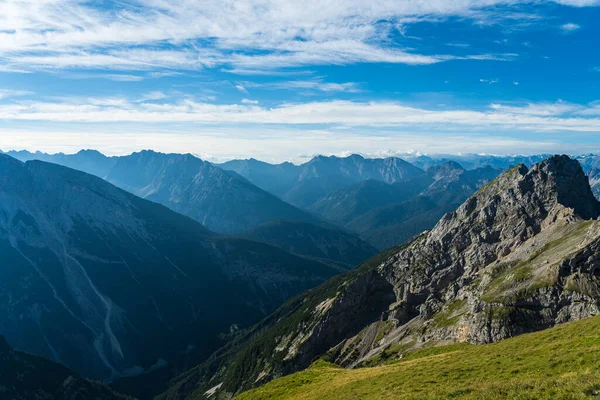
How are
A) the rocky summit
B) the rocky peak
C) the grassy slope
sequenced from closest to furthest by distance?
the grassy slope < the rocky summit < the rocky peak

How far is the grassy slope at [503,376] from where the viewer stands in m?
37.3

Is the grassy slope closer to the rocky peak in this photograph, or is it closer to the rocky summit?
the rocky summit

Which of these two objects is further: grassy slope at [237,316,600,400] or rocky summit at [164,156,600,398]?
rocky summit at [164,156,600,398]

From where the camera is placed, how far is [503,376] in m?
51.0

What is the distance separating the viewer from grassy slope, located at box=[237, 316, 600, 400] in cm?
3728

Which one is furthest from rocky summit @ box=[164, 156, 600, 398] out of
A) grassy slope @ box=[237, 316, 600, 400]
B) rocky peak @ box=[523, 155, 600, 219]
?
grassy slope @ box=[237, 316, 600, 400]

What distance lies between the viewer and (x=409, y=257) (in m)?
190

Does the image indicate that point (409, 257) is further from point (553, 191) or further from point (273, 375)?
point (273, 375)

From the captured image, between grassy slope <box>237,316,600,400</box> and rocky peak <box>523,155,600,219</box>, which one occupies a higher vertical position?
rocky peak <box>523,155,600,219</box>

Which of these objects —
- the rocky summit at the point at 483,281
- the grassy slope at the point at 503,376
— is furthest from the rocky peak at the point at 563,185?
the grassy slope at the point at 503,376

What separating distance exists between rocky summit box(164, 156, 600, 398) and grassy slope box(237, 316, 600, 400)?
30.4m

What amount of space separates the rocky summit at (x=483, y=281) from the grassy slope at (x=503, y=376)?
30.4m

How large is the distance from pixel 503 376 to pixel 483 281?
290 feet

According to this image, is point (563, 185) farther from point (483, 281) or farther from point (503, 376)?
point (503, 376)
